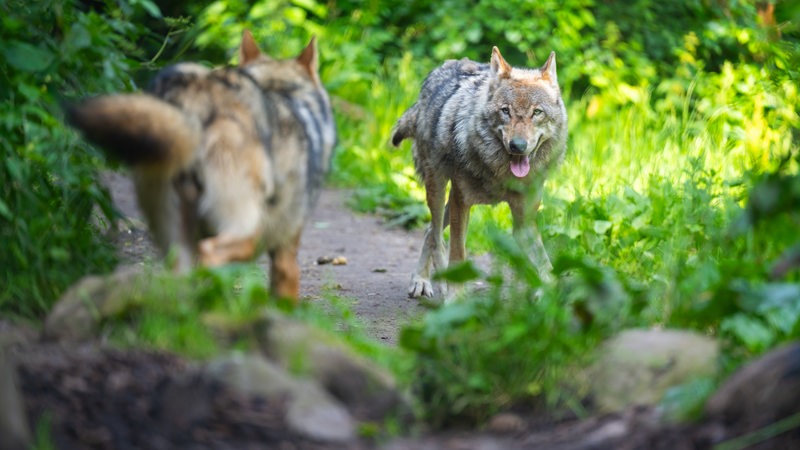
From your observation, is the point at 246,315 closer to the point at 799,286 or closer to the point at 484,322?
the point at 484,322

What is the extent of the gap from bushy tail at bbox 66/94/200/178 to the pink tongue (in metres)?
3.38

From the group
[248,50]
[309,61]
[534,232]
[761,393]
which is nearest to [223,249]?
[309,61]

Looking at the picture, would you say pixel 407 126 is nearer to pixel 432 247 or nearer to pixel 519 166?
pixel 432 247

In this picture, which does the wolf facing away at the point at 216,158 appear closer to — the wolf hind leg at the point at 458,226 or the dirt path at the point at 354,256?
the dirt path at the point at 354,256

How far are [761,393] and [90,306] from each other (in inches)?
92.0

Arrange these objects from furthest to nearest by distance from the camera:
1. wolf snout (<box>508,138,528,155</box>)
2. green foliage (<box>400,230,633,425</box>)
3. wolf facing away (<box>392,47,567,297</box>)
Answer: wolf facing away (<box>392,47,567,297</box>) < wolf snout (<box>508,138,528,155</box>) < green foliage (<box>400,230,633,425</box>)

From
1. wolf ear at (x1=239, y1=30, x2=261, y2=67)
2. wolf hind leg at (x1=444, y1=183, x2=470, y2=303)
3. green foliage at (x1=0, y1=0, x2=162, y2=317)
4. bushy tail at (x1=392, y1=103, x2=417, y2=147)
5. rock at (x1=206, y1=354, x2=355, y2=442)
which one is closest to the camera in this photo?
rock at (x1=206, y1=354, x2=355, y2=442)

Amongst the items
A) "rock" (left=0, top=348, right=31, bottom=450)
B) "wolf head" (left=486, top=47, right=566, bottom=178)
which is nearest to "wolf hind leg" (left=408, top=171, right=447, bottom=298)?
"wolf head" (left=486, top=47, right=566, bottom=178)

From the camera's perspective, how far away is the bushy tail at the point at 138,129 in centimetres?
358

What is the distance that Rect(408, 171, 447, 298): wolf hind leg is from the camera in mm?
7171

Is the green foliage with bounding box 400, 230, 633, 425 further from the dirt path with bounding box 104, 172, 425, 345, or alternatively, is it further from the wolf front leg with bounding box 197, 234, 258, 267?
the dirt path with bounding box 104, 172, 425, 345

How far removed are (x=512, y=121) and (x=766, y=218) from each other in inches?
136

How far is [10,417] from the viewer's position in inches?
114

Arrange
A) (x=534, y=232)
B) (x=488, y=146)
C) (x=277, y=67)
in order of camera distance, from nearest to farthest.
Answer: (x=277, y=67)
(x=534, y=232)
(x=488, y=146)
